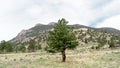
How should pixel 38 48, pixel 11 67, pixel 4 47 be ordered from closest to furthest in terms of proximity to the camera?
pixel 11 67
pixel 4 47
pixel 38 48

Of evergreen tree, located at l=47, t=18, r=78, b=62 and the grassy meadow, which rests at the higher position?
evergreen tree, located at l=47, t=18, r=78, b=62

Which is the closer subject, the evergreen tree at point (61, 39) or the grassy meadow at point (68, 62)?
the grassy meadow at point (68, 62)

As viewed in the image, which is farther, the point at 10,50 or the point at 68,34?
the point at 10,50

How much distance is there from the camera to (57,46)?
148ft

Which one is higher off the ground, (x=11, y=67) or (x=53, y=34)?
(x=53, y=34)

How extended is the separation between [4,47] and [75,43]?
230 ft

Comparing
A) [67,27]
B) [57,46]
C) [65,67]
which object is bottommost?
[65,67]

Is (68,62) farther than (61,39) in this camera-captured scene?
No

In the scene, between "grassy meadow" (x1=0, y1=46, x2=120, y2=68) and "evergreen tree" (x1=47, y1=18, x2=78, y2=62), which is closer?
"grassy meadow" (x1=0, y1=46, x2=120, y2=68)

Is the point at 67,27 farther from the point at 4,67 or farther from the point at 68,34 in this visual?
the point at 4,67

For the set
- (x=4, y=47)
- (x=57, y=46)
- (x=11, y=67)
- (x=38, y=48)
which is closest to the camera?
(x=11, y=67)

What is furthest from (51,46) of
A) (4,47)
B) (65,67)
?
(4,47)

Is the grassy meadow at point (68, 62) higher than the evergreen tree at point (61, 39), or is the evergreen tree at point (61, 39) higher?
the evergreen tree at point (61, 39)

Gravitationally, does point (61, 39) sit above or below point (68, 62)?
above
